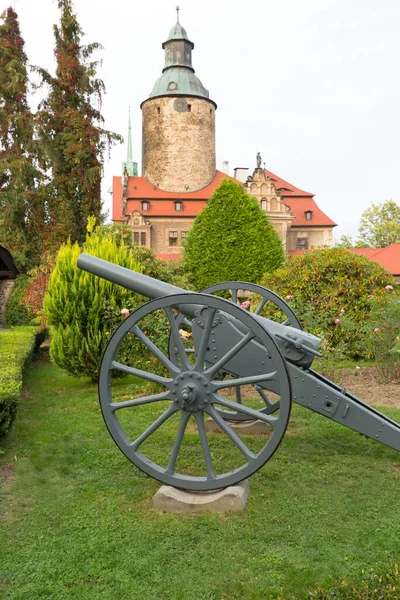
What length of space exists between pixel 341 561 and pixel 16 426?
4367mm

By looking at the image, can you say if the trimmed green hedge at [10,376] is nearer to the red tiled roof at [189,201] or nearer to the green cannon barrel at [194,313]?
the green cannon barrel at [194,313]

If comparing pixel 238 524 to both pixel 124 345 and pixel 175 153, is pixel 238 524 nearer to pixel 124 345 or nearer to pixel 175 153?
pixel 124 345

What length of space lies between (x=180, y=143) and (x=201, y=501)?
3756cm

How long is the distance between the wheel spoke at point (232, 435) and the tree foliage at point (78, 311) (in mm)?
4961

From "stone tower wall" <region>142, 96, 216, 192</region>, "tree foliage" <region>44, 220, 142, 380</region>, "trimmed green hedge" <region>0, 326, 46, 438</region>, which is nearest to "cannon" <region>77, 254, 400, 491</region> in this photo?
"trimmed green hedge" <region>0, 326, 46, 438</region>

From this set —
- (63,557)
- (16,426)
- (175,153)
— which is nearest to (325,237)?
(175,153)

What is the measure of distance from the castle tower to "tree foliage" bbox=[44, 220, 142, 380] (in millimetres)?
31811

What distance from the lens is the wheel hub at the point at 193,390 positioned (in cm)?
368

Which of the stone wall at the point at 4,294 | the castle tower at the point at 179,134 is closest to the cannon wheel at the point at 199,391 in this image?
the stone wall at the point at 4,294

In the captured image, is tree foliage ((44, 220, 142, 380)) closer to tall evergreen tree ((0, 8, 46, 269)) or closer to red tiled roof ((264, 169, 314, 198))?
tall evergreen tree ((0, 8, 46, 269))

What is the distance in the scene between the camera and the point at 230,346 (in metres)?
3.95

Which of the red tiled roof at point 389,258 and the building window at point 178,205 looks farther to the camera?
the building window at point 178,205

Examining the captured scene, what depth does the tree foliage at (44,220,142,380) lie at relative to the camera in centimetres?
829

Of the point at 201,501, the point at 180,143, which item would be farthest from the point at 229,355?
the point at 180,143
